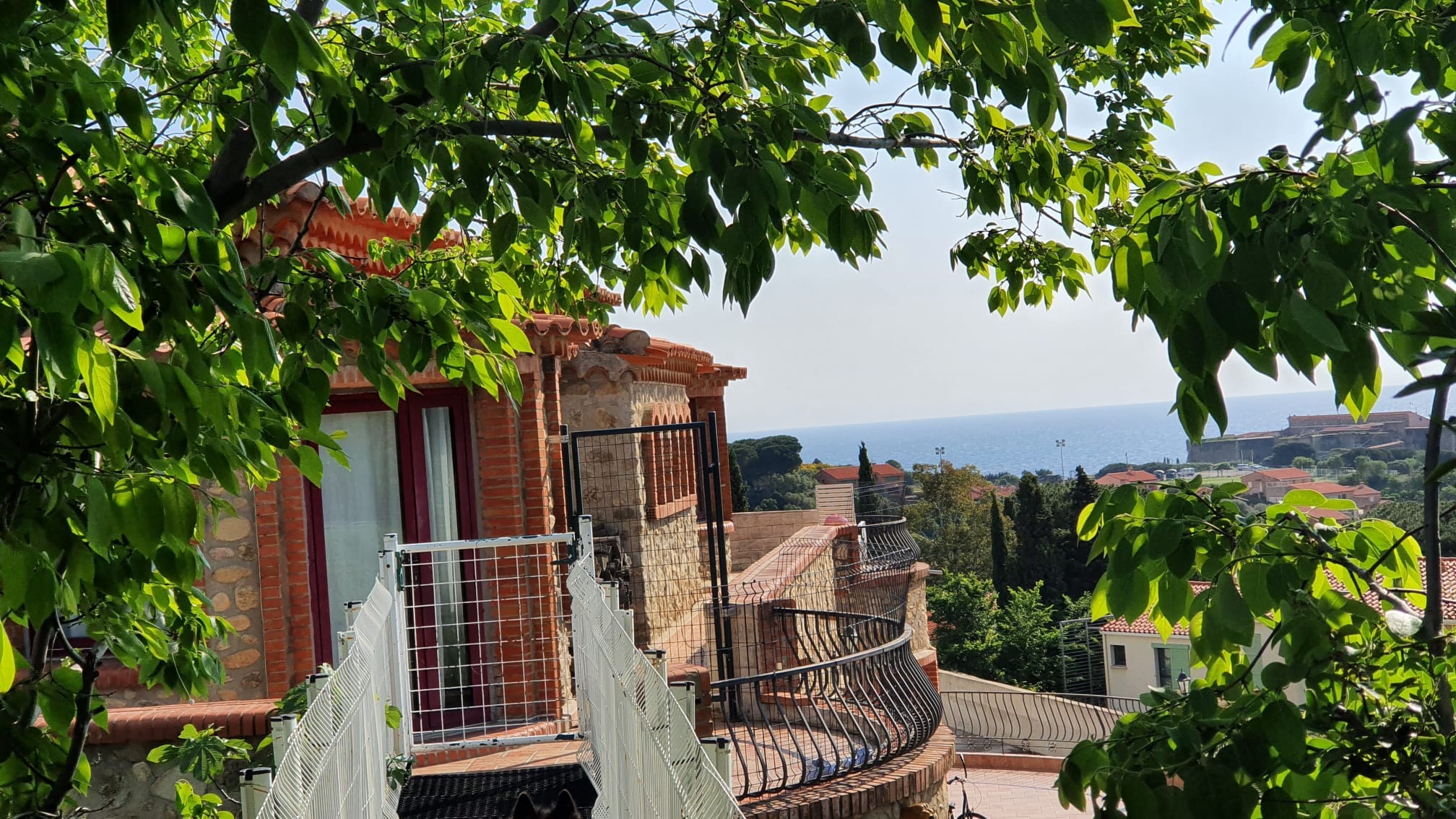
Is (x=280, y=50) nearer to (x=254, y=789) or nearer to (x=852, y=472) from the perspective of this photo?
(x=254, y=789)

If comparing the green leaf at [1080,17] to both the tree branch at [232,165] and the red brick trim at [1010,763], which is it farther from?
the red brick trim at [1010,763]

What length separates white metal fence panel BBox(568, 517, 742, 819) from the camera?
2.25 meters

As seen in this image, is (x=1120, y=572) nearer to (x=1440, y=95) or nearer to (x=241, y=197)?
(x=1440, y=95)

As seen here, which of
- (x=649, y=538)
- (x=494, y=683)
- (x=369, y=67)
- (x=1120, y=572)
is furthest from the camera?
(x=649, y=538)

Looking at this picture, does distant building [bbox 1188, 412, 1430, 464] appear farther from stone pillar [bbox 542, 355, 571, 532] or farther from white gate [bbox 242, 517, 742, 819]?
stone pillar [bbox 542, 355, 571, 532]

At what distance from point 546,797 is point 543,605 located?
2.48 metres

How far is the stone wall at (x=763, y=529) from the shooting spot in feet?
79.9

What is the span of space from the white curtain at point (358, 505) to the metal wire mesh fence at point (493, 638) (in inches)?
13.2

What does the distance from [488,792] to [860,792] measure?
2.59 meters

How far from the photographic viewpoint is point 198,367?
6.73 feet

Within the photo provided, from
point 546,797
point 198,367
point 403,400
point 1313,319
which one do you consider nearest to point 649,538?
point 403,400

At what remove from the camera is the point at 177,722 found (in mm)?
5812

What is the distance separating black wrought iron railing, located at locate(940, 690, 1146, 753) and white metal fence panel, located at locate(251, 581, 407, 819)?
22.4 metres

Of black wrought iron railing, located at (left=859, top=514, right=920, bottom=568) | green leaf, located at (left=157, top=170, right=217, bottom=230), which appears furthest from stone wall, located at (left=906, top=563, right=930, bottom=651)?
green leaf, located at (left=157, top=170, right=217, bottom=230)
